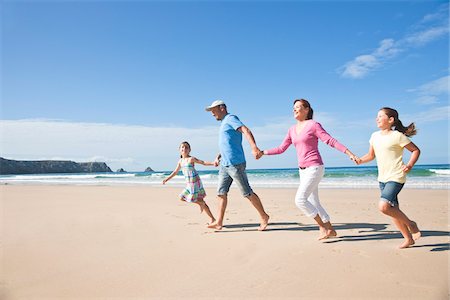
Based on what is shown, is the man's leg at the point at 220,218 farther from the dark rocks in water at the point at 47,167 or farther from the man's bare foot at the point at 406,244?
the dark rocks in water at the point at 47,167

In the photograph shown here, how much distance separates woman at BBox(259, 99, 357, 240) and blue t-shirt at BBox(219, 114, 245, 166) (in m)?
1.04

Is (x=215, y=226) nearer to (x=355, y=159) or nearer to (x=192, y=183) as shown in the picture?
(x=192, y=183)

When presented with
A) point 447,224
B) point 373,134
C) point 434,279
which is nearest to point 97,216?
point 373,134

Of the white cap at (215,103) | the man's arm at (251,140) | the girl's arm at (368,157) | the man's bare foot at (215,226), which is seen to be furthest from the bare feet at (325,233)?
the white cap at (215,103)

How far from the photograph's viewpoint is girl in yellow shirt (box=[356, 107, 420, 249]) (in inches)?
146

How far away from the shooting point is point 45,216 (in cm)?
674

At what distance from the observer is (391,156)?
12.4 ft

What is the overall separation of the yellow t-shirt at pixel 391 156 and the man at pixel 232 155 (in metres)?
1.75

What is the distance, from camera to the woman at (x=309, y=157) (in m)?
4.25

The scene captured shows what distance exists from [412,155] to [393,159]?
0.69ft

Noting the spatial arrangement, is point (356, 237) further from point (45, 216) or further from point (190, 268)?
point (45, 216)

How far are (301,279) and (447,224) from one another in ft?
12.8

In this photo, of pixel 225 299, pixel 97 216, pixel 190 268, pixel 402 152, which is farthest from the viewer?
pixel 97 216

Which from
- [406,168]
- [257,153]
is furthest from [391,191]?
[257,153]
